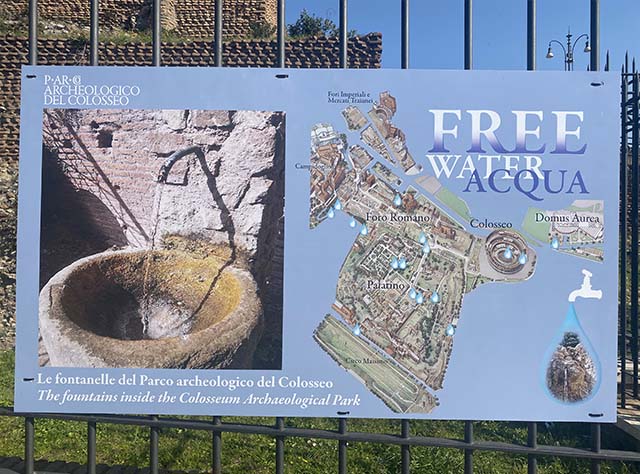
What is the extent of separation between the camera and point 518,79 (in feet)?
7.24

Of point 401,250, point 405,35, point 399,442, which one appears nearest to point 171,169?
point 401,250

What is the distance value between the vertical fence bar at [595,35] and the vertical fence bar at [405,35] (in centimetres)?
91

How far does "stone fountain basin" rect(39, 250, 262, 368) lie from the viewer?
2258mm

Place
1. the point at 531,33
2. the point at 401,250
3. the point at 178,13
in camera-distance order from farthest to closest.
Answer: the point at 178,13
the point at 401,250
the point at 531,33

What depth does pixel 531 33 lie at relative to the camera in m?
2.15

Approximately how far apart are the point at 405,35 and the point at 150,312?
194cm

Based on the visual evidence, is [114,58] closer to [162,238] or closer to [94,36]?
[94,36]

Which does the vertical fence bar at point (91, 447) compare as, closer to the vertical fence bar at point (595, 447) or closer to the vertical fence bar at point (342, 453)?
the vertical fence bar at point (342, 453)

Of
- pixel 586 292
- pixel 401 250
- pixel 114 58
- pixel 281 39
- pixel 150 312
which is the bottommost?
pixel 150 312

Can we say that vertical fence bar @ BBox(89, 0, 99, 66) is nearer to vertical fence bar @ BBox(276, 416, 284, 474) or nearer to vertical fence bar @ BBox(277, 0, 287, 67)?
vertical fence bar @ BBox(277, 0, 287, 67)

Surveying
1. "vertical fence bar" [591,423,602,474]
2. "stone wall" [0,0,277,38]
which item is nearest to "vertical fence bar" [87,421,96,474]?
"vertical fence bar" [591,423,602,474]

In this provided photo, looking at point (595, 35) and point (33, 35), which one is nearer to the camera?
point (595, 35)

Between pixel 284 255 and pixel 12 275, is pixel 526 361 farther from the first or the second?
pixel 12 275

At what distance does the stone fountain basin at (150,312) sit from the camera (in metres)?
2.26
